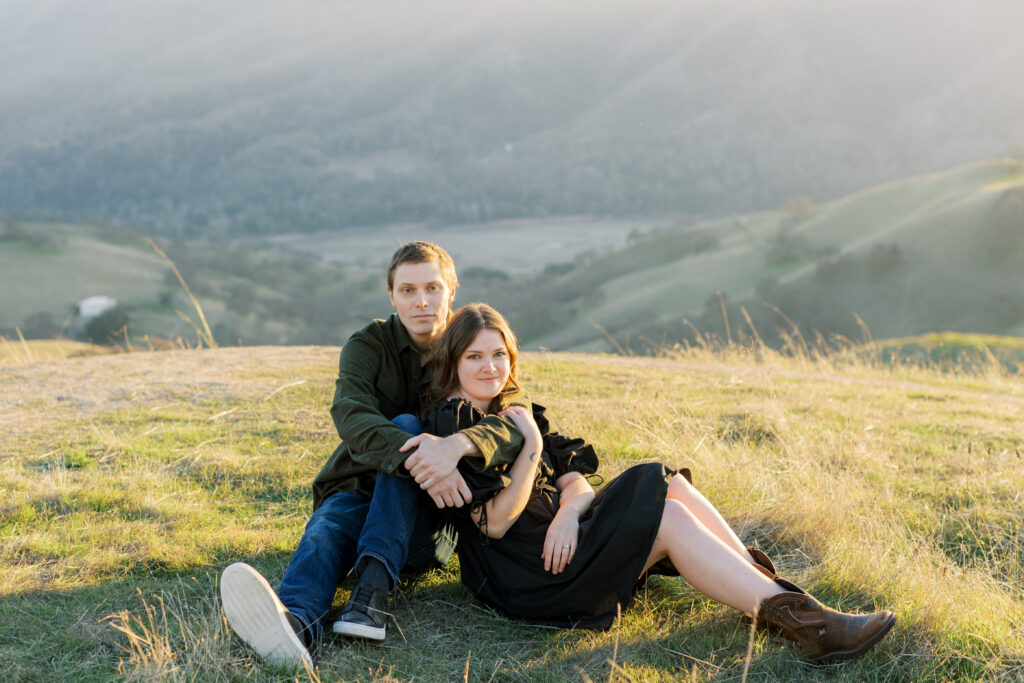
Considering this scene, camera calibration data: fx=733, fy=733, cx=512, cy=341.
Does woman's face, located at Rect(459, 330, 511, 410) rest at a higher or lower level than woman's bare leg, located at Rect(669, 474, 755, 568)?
higher

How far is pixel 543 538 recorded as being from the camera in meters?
3.07

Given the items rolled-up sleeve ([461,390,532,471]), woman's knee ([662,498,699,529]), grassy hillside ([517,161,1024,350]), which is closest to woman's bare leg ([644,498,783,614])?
woman's knee ([662,498,699,529])

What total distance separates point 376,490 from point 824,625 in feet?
6.02

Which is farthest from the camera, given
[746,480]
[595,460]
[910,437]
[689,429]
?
[910,437]

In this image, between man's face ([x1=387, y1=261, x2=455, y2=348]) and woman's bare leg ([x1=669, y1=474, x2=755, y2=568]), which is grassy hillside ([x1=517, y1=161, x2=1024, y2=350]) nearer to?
man's face ([x1=387, y1=261, x2=455, y2=348])

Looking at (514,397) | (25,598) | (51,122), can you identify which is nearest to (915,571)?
(514,397)

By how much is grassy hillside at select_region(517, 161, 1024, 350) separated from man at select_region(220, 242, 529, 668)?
36617mm

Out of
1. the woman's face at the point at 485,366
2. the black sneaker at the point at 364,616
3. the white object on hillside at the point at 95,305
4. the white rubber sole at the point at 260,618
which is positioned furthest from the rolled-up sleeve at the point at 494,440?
the white object on hillside at the point at 95,305

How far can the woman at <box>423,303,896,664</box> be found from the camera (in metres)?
2.80

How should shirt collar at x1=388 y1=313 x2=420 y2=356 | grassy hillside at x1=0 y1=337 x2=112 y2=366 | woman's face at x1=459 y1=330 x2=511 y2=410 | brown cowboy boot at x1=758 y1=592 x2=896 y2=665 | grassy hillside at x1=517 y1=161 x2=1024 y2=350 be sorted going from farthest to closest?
grassy hillside at x1=517 y1=161 x2=1024 y2=350 < grassy hillside at x1=0 y1=337 x2=112 y2=366 < shirt collar at x1=388 y1=313 x2=420 y2=356 < woman's face at x1=459 y1=330 x2=511 y2=410 < brown cowboy boot at x1=758 y1=592 x2=896 y2=665

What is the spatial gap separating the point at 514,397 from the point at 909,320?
179 ft

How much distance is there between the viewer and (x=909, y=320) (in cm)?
5050

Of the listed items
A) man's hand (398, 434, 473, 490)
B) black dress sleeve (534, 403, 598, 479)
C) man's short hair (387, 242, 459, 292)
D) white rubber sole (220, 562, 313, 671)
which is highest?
man's short hair (387, 242, 459, 292)

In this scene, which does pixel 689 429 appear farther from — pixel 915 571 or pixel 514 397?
pixel 514 397
